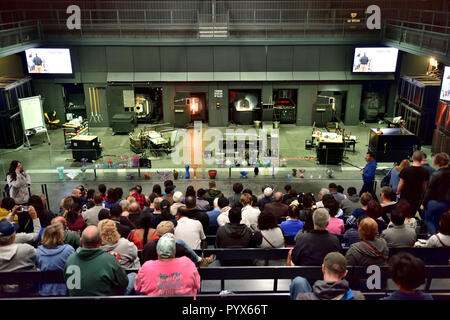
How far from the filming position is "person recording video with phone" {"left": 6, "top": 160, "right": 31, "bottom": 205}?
10836mm

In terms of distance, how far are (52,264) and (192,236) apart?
2.22 metres

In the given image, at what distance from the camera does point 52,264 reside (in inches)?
222

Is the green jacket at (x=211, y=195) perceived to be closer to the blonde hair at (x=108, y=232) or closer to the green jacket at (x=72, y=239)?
the green jacket at (x=72, y=239)

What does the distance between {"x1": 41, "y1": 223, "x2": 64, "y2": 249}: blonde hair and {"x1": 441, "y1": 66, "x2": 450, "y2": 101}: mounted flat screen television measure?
1569 centimetres

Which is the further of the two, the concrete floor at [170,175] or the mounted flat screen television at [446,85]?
the mounted flat screen television at [446,85]

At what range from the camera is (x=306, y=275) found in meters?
5.59

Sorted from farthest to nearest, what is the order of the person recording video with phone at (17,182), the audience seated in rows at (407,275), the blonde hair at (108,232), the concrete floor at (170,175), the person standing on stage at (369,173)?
the concrete floor at (170,175) → the person standing on stage at (369,173) → the person recording video with phone at (17,182) → the blonde hair at (108,232) → the audience seated in rows at (407,275)

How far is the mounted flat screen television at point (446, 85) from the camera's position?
16.0 m

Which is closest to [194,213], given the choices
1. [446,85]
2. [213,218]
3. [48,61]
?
[213,218]

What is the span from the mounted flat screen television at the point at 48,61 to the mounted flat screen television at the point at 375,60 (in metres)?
15.3

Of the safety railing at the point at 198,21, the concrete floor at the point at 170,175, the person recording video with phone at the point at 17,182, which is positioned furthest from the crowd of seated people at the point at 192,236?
the safety railing at the point at 198,21

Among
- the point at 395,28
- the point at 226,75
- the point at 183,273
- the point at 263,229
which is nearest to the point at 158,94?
the point at 226,75

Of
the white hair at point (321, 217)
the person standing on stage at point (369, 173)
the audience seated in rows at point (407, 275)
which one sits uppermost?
the audience seated in rows at point (407, 275)

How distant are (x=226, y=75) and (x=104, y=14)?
7989 mm
